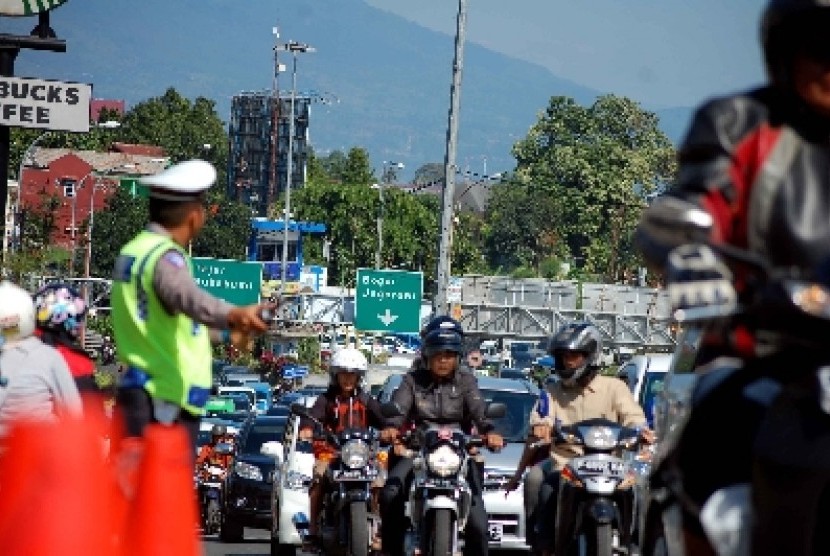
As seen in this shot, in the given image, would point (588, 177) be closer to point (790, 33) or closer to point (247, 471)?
point (247, 471)

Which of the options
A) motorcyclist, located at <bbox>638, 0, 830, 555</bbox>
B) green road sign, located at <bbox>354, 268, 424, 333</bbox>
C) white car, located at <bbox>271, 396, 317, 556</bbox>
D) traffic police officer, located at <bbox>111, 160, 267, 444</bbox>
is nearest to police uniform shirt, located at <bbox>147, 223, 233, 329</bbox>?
traffic police officer, located at <bbox>111, 160, 267, 444</bbox>

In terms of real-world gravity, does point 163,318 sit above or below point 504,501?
above

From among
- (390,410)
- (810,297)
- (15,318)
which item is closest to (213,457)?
(390,410)

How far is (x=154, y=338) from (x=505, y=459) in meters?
11.1

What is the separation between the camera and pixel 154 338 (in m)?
7.98

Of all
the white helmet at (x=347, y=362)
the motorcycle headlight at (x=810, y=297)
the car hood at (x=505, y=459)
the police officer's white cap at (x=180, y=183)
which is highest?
the police officer's white cap at (x=180, y=183)

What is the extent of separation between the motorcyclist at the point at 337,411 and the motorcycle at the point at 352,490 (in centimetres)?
16

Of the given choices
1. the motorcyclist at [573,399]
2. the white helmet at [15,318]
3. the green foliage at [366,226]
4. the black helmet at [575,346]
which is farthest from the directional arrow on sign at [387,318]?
the green foliage at [366,226]

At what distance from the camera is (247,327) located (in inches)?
289

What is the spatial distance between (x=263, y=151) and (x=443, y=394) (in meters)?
168

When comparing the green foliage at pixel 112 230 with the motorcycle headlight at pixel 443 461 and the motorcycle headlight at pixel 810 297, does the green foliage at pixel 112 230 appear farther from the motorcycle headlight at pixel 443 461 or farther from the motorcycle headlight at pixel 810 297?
the motorcycle headlight at pixel 810 297

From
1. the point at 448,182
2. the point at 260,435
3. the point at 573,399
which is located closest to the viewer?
the point at 573,399

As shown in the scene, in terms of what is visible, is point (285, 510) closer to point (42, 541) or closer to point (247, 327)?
point (247, 327)

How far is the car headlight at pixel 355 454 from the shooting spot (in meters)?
15.0
